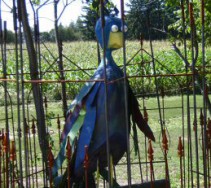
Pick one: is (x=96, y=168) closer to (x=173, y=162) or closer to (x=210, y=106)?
(x=210, y=106)

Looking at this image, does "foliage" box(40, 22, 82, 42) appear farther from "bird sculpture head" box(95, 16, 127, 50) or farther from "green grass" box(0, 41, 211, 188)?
"bird sculpture head" box(95, 16, 127, 50)

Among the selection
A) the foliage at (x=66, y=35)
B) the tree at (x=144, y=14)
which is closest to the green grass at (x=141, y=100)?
the tree at (x=144, y=14)

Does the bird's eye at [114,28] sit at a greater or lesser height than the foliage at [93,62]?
greater

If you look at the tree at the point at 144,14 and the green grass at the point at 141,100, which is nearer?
the tree at the point at 144,14

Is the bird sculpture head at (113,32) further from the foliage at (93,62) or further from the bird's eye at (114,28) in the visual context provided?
the foliage at (93,62)

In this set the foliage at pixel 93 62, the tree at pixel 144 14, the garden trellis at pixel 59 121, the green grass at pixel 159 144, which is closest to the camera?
the garden trellis at pixel 59 121

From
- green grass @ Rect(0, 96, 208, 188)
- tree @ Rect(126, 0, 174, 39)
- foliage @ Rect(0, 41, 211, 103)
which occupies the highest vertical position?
tree @ Rect(126, 0, 174, 39)

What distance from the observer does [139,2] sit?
4.18 metres

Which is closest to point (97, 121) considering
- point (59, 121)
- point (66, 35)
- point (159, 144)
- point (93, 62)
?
point (59, 121)

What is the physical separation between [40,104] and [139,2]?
1.47 meters

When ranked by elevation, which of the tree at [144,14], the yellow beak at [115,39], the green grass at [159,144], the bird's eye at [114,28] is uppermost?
the tree at [144,14]

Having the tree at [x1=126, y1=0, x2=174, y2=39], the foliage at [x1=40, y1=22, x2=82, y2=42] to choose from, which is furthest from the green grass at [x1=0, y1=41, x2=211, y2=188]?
the foliage at [x1=40, y1=22, x2=82, y2=42]

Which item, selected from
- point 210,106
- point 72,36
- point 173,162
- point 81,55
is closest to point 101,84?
point 210,106

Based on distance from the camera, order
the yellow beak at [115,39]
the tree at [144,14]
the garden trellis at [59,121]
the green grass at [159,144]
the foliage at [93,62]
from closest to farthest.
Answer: the garden trellis at [59,121] → the yellow beak at [115,39] → the tree at [144,14] → the green grass at [159,144] → the foliage at [93,62]
